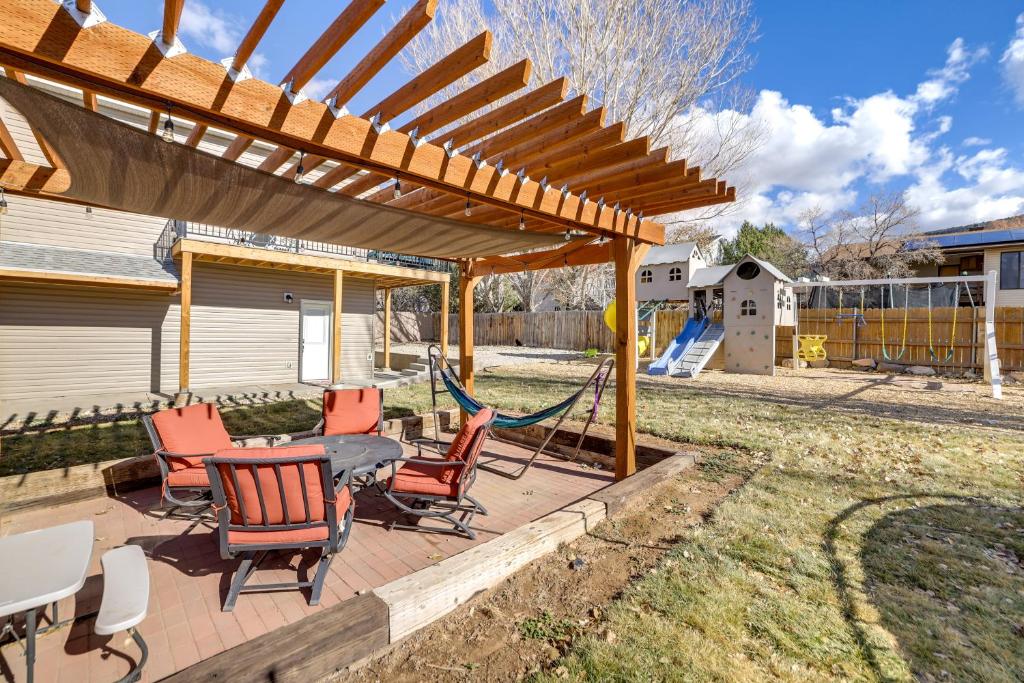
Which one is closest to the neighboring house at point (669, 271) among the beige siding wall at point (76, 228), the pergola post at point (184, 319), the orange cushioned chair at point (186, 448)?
the pergola post at point (184, 319)

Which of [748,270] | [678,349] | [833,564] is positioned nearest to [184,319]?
[833,564]

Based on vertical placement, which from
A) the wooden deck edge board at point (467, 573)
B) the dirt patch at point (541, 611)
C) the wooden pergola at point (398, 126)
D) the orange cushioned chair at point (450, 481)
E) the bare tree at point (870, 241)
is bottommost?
the dirt patch at point (541, 611)

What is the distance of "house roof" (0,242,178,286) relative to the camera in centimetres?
721

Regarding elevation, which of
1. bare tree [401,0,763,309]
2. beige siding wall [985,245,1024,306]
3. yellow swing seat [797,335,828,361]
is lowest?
yellow swing seat [797,335,828,361]

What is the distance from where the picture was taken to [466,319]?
20.8 feet

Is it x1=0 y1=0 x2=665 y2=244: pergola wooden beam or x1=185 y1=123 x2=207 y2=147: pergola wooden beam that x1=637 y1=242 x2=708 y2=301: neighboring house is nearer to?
x1=0 y1=0 x2=665 y2=244: pergola wooden beam

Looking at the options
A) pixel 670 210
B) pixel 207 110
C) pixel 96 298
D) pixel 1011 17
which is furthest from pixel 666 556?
pixel 1011 17

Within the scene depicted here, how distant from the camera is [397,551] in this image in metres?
3.01

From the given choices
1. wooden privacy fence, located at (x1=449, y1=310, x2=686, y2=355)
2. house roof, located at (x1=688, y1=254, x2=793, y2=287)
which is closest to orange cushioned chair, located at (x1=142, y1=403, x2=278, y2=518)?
house roof, located at (x1=688, y1=254, x2=793, y2=287)

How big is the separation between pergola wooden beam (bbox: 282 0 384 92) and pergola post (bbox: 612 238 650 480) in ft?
9.77

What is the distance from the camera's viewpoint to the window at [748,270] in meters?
12.2

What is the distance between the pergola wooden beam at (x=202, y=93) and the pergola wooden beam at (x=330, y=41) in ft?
0.33

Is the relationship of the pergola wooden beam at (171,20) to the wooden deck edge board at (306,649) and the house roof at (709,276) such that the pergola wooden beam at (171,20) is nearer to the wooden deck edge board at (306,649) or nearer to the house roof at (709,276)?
the wooden deck edge board at (306,649)

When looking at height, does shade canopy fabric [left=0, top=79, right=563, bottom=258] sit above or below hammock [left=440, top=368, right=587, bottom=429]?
above
